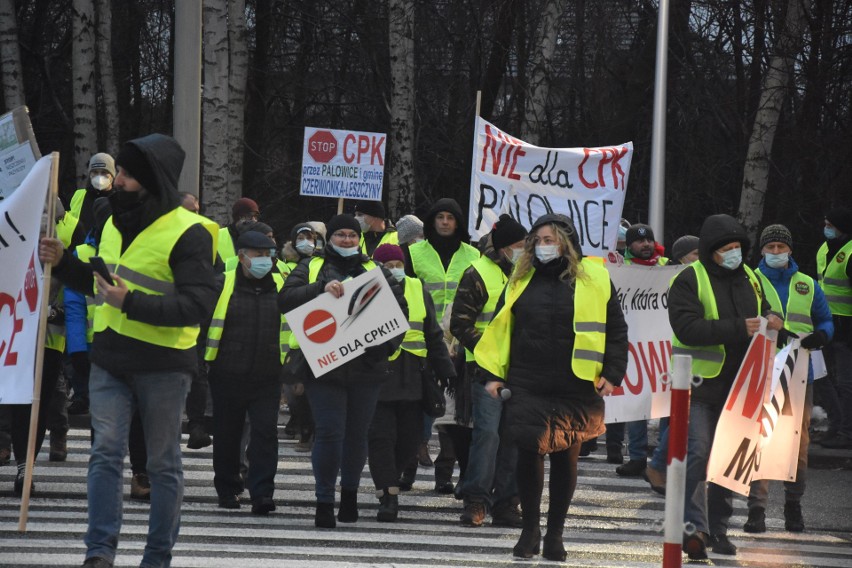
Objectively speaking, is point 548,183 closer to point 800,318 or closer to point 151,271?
point 800,318

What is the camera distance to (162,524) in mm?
6945

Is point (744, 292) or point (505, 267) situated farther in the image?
point (505, 267)

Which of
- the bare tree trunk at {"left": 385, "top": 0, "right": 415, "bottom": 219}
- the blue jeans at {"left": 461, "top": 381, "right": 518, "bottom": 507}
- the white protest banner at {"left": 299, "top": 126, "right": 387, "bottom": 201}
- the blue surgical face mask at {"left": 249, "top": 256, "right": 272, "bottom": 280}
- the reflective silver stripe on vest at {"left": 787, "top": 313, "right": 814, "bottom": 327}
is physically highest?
the bare tree trunk at {"left": 385, "top": 0, "right": 415, "bottom": 219}

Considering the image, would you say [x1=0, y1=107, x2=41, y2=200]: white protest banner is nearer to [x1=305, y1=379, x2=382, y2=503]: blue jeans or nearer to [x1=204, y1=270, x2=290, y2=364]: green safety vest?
[x1=204, y1=270, x2=290, y2=364]: green safety vest

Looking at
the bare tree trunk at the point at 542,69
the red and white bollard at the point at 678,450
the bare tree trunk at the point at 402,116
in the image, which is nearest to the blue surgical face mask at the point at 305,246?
the red and white bollard at the point at 678,450

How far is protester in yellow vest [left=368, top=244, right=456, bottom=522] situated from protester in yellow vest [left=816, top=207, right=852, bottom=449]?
494 cm

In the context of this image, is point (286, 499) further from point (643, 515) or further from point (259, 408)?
point (643, 515)

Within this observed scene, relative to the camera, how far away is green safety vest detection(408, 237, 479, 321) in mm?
11867

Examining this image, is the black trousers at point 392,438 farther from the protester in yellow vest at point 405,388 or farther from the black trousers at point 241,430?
the black trousers at point 241,430

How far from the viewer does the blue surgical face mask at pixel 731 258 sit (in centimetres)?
921

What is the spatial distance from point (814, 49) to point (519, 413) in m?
13.2

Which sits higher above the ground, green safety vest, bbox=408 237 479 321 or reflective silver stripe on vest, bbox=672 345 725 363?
green safety vest, bbox=408 237 479 321

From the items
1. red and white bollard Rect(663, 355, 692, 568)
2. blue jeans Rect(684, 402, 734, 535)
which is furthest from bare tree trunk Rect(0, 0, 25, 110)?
red and white bollard Rect(663, 355, 692, 568)

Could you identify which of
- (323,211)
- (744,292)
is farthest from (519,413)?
(323,211)
